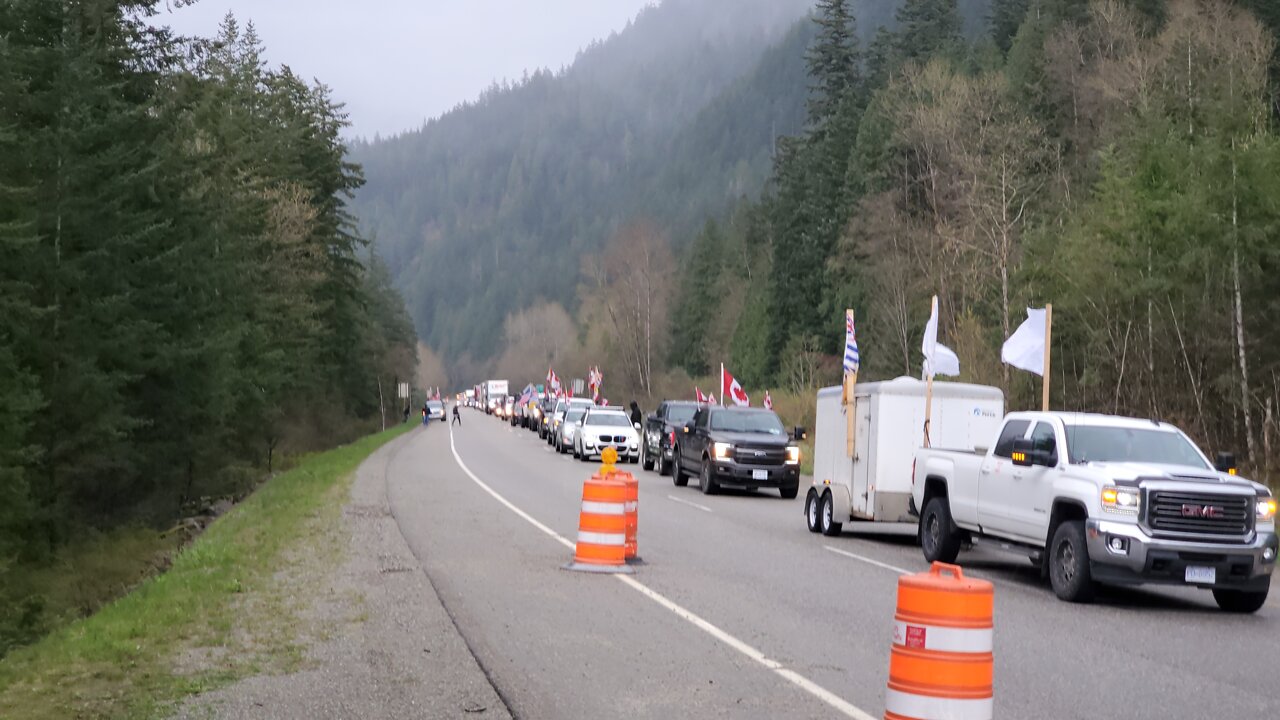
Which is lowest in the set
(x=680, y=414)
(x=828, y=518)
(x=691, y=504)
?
(x=691, y=504)

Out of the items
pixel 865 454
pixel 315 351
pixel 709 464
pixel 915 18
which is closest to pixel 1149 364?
pixel 709 464

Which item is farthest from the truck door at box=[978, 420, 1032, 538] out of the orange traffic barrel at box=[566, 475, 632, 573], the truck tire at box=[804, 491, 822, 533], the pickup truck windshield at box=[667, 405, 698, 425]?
the pickup truck windshield at box=[667, 405, 698, 425]

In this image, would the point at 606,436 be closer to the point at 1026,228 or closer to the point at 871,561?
the point at 1026,228

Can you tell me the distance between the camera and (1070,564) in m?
14.5

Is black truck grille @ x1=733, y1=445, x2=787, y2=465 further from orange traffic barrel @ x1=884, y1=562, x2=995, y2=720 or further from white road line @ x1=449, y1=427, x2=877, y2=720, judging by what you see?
orange traffic barrel @ x1=884, y1=562, x2=995, y2=720

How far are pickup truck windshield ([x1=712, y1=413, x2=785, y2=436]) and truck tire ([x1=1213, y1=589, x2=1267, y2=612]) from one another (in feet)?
56.0

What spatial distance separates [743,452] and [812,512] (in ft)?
25.7

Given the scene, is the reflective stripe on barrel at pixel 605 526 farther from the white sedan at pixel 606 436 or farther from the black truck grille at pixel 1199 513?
the white sedan at pixel 606 436

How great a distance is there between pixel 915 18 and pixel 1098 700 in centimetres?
8834

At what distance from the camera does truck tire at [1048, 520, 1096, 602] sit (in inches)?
559

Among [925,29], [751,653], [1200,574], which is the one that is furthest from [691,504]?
[925,29]

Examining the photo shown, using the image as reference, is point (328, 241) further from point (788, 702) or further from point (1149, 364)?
point (788, 702)

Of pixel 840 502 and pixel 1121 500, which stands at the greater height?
pixel 1121 500

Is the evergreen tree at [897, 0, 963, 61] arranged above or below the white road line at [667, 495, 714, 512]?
above
